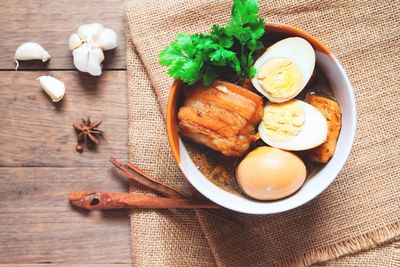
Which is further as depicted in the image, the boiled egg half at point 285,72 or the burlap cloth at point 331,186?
the burlap cloth at point 331,186

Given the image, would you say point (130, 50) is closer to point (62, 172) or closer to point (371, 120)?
point (62, 172)

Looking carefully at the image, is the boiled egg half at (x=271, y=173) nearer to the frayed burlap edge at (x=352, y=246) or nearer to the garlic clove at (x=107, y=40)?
the frayed burlap edge at (x=352, y=246)

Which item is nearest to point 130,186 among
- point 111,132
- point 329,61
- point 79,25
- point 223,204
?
point 111,132

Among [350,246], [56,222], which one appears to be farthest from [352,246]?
[56,222]

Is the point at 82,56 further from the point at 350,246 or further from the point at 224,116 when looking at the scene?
the point at 350,246

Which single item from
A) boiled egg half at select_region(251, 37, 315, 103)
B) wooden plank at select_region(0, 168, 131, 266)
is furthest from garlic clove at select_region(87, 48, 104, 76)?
boiled egg half at select_region(251, 37, 315, 103)

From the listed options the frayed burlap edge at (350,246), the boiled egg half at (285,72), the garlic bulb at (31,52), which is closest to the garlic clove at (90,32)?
the garlic bulb at (31,52)

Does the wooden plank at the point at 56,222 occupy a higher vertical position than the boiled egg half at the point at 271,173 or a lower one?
higher

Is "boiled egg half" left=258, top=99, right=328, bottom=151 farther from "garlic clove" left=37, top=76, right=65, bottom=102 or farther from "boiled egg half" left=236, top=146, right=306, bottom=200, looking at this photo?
"garlic clove" left=37, top=76, right=65, bottom=102
